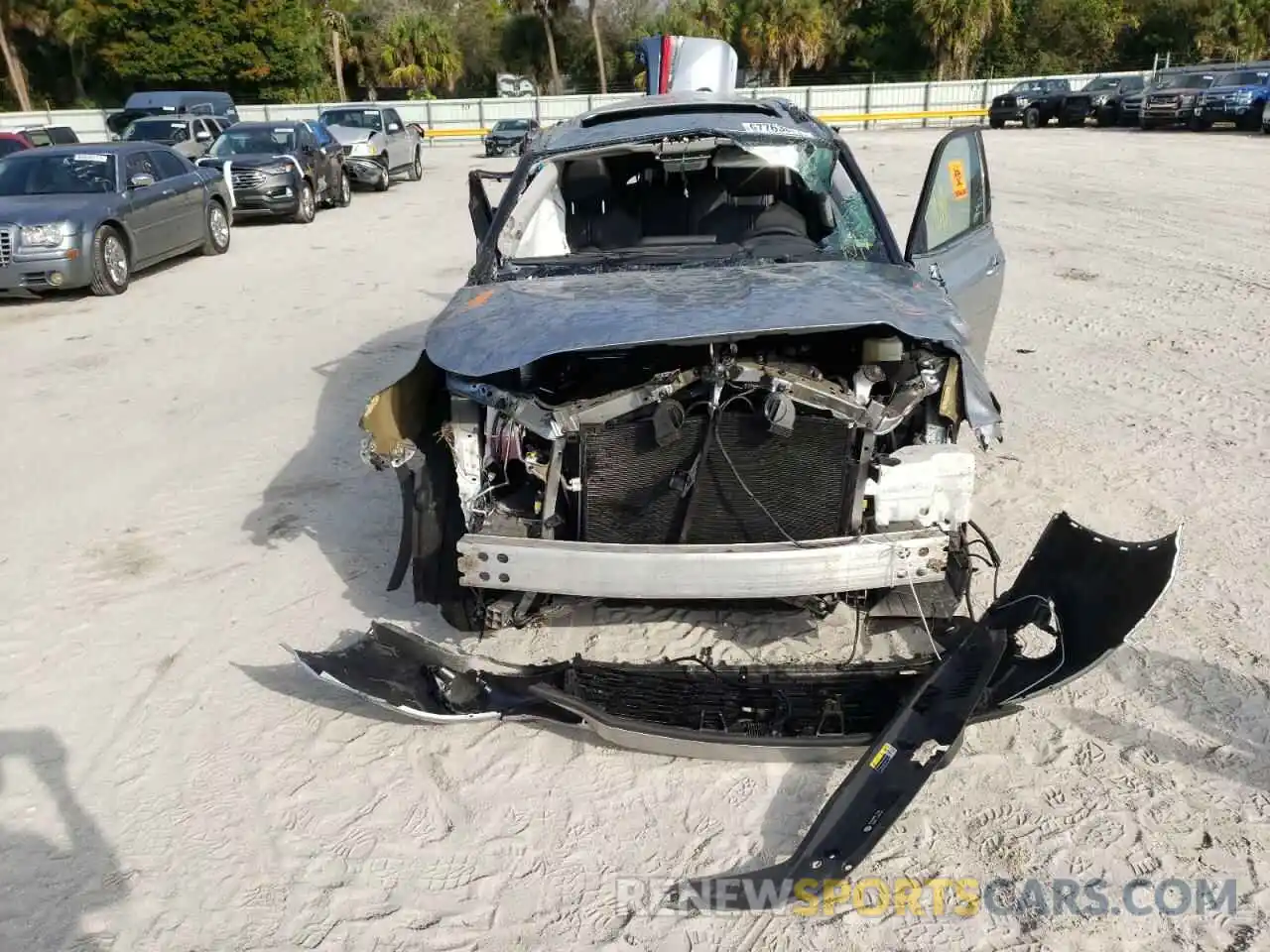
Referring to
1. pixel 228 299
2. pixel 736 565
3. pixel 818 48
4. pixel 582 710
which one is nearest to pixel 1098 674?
pixel 736 565

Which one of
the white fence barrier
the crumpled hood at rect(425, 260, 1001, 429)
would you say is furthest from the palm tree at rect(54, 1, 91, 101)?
the crumpled hood at rect(425, 260, 1001, 429)

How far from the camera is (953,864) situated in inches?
109

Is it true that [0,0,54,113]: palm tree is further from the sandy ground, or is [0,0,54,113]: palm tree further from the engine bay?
the engine bay

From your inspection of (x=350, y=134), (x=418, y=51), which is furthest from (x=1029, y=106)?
(x=418, y=51)

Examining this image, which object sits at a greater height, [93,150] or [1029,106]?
[93,150]

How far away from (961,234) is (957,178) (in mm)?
265

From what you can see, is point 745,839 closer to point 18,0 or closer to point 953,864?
point 953,864

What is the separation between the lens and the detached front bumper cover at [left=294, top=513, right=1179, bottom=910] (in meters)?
2.99

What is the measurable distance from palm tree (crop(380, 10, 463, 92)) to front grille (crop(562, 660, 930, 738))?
4895cm

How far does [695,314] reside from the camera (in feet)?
10.8

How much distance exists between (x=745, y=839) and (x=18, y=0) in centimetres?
5192

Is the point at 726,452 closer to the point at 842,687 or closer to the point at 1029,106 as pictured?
the point at 842,687

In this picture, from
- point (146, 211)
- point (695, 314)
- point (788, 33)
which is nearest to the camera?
point (695, 314)

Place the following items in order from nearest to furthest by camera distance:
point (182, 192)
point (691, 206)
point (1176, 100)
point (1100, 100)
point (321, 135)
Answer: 1. point (691, 206)
2. point (182, 192)
3. point (321, 135)
4. point (1176, 100)
5. point (1100, 100)
